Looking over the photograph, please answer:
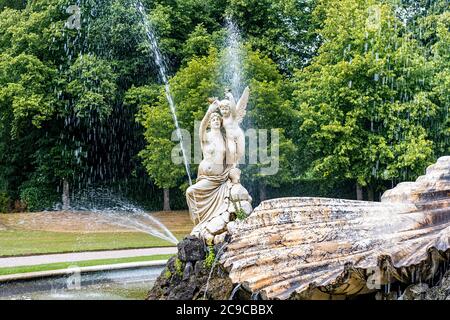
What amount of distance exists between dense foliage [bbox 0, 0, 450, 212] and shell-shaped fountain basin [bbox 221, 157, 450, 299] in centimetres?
1956

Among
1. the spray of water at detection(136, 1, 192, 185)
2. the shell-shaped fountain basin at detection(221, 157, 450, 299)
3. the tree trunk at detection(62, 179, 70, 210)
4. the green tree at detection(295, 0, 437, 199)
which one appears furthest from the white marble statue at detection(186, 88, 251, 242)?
the tree trunk at detection(62, 179, 70, 210)

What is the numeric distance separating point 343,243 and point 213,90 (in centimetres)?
2272

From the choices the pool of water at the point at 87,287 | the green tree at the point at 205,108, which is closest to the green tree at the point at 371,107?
the green tree at the point at 205,108

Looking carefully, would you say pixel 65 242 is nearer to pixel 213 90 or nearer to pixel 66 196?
pixel 213 90

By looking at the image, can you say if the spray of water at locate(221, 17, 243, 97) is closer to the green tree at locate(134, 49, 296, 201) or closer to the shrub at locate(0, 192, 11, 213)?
the green tree at locate(134, 49, 296, 201)

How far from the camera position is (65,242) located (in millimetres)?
25281

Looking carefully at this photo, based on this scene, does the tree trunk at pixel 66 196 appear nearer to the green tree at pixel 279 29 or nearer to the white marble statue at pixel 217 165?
the green tree at pixel 279 29

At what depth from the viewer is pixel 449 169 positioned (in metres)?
9.23

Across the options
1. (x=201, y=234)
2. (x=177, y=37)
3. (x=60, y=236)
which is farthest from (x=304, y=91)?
(x=201, y=234)

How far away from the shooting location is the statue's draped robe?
12.2 metres

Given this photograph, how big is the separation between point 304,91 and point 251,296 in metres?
23.7

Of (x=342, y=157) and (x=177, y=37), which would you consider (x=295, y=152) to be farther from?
(x=177, y=37)

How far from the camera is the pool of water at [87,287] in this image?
43.5ft

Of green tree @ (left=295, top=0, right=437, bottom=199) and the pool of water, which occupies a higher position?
green tree @ (left=295, top=0, right=437, bottom=199)
